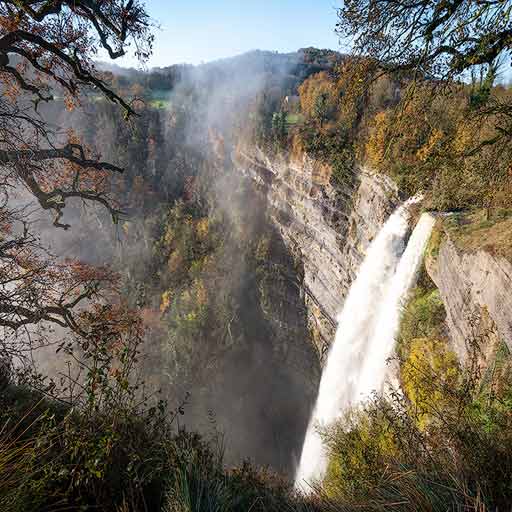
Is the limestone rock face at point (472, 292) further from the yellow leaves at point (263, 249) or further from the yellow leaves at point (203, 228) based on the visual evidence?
the yellow leaves at point (203, 228)

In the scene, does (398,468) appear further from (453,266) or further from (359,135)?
(359,135)

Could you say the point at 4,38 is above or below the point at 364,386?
above

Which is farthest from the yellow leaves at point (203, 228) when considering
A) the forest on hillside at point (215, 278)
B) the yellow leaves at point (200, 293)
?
the yellow leaves at point (200, 293)

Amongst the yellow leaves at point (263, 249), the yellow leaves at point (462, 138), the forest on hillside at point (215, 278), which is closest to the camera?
the forest on hillside at point (215, 278)

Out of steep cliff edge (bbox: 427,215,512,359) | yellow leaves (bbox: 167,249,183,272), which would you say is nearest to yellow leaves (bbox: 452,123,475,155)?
steep cliff edge (bbox: 427,215,512,359)

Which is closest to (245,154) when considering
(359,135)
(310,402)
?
(359,135)

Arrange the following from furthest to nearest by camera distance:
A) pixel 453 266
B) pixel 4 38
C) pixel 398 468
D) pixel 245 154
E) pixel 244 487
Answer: pixel 245 154
pixel 453 266
pixel 4 38
pixel 244 487
pixel 398 468

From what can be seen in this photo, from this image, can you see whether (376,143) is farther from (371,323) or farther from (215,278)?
(215,278)
